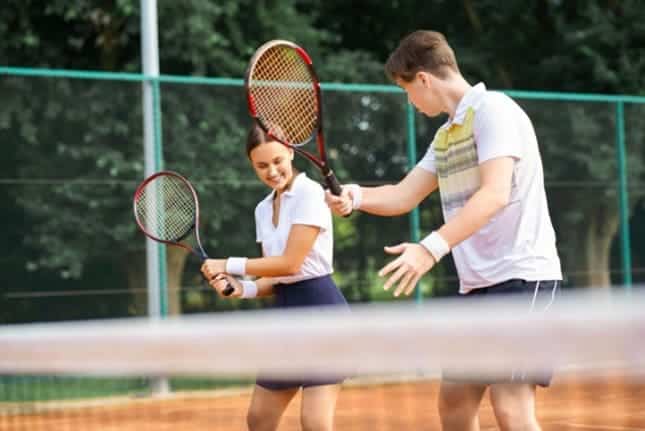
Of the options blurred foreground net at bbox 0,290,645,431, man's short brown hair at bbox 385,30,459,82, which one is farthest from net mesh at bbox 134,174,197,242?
blurred foreground net at bbox 0,290,645,431

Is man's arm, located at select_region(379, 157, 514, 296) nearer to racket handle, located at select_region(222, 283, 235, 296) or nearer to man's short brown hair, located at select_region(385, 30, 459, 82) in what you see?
man's short brown hair, located at select_region(385, 30, 459, 82)

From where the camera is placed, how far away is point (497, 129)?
371 cm

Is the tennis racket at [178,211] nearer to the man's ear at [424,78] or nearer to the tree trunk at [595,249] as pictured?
the man's ear at [424,78]

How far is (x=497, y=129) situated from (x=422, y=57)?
0.30 m

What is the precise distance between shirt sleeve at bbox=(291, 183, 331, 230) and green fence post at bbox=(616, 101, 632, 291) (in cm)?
740

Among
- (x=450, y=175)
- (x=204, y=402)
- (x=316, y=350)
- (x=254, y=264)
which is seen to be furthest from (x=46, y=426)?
(x=316, y=350)

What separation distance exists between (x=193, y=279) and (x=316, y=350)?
7381 millimetres

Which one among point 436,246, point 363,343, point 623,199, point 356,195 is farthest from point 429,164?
point 623,199

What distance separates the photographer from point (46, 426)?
298 inches

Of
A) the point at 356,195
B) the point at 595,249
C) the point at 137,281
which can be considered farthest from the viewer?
the point at 595,249

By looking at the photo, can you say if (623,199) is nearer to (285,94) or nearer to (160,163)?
(160,163)

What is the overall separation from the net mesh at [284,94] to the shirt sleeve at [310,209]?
0.57 ft

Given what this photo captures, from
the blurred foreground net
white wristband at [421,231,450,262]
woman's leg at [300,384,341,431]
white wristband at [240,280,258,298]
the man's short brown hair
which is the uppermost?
the man's short brown hair

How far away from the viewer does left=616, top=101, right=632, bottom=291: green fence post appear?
455 inches
